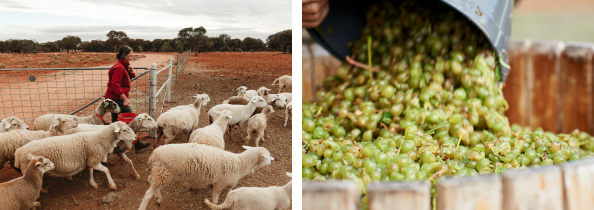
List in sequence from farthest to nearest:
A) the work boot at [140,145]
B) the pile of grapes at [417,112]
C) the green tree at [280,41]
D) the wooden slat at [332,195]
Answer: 1. the work boot at [140,145]
2. the green tree at [280,41]
3. the pile of grapes at [417,112]
4. the wooden slat at [332,195]

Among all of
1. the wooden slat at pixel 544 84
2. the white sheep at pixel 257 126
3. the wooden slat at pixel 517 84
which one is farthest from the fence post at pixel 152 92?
the wooden slat at pixel 544 84

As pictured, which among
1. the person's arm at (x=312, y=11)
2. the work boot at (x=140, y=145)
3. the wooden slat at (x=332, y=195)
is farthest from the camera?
the work boot at (x=140, y=145)

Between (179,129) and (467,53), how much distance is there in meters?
1.55

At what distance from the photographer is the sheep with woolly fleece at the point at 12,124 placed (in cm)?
239

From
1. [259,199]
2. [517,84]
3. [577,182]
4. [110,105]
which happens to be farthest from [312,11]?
[517,84]

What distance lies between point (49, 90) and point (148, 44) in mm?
713

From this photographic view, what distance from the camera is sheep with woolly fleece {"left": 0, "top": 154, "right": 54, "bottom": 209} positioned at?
7.02 feet

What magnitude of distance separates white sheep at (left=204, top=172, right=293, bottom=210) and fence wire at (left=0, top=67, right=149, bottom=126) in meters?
0.95

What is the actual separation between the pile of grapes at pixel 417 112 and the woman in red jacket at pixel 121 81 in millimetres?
998

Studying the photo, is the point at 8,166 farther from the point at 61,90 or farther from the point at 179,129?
the point at 179,129

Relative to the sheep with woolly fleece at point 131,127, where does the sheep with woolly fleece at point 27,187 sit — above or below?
below

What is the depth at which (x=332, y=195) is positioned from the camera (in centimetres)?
104

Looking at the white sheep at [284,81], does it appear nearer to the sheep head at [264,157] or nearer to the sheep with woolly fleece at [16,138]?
the sheep head at [264,157]

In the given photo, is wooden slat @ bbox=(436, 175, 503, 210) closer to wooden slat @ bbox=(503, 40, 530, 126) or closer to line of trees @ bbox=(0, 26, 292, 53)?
line of trees @ bbox=(0, 26, 292, 53)
